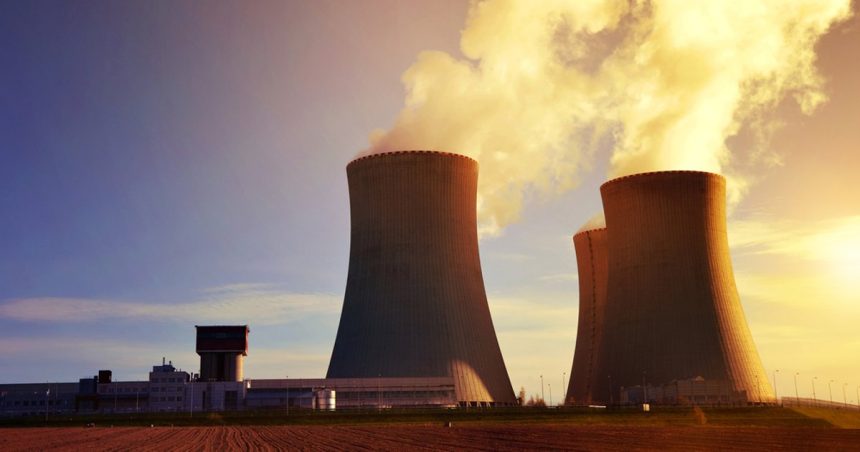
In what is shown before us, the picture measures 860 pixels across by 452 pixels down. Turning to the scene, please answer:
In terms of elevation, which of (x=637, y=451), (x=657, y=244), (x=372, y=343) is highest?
(x=657, y=244)

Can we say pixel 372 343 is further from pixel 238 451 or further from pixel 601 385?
pixel 238 451

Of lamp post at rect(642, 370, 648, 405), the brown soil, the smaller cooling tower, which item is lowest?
the brown soil

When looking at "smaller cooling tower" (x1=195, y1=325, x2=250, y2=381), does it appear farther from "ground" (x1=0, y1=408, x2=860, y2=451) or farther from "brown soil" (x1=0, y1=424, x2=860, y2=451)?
"brown soil" (x1=0, y1=424, x2=860, y2=451)

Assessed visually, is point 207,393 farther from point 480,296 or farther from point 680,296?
point 680,296

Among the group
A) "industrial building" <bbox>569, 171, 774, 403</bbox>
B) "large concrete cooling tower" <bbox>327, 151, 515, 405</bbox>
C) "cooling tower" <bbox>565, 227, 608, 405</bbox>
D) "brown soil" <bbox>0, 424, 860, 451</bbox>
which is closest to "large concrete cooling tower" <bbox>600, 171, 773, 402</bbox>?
"industrial building" <bbox>569, 171, 774, 403</bbox>

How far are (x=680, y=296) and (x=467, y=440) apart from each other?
21.6m

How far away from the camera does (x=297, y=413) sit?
5078 centimetres

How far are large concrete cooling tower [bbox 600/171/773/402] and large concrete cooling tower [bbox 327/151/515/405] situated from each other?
24.0 ft

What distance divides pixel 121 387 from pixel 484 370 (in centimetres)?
2772

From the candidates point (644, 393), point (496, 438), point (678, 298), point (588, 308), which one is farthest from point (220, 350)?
point (496, 438)

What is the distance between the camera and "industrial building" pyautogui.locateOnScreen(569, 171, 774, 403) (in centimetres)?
4594

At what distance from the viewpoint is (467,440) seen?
27719 mm

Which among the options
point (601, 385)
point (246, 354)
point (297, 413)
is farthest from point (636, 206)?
point (246, 354)

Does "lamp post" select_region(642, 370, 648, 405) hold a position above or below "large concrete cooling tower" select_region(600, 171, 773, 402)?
below
